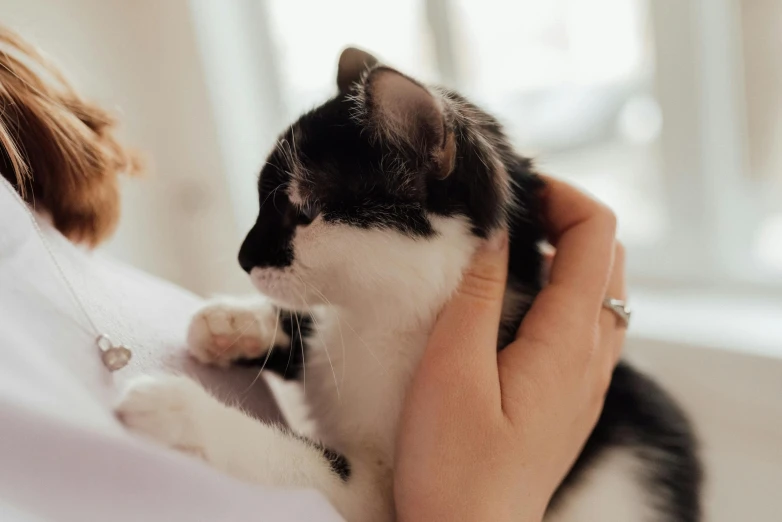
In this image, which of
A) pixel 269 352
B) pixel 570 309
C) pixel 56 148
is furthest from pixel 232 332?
pixel 570 309

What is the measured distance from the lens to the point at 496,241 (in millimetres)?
745

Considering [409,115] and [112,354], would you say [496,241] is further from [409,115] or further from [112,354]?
[112,354]

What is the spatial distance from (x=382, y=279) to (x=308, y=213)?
12 cm

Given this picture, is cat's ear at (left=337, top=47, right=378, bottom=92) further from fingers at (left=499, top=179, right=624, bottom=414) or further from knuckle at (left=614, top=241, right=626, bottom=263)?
knuckle at (left=614, top=241, right=626, bottom=263)

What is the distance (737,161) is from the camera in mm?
1528

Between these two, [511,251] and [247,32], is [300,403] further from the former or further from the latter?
[247,32]

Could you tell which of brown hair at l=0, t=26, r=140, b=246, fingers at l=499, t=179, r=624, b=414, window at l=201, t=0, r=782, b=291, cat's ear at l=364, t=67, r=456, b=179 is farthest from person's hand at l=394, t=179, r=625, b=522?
brown hair at l=0, t=26, r=140, b=246

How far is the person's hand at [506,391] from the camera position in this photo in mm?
617

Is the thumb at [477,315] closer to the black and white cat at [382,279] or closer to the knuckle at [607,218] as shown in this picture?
the black and white cat at [382,279]

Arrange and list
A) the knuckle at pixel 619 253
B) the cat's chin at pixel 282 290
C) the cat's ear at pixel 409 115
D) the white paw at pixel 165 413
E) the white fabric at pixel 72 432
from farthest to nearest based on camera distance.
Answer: the knuckle at pixel 619 253 < the cat's chin at pixel 282 290 < the cat's ear at pixel 409 115 < the white paw at pixel 165 413 < the white fabric at pixel 72 432

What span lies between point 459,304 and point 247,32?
84.4 inches

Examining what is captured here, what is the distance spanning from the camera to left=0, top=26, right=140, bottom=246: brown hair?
2.27ft

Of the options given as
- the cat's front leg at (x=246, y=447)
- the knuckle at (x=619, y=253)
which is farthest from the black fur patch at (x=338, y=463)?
the knuckle at (x=619, y=253)

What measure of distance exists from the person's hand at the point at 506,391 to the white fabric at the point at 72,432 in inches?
5.4
